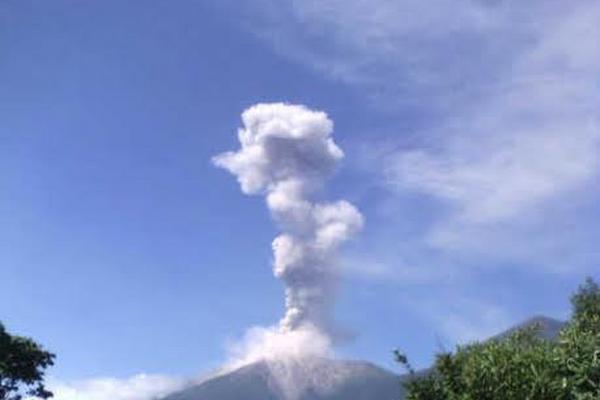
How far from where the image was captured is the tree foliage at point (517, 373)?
4619 centimetres

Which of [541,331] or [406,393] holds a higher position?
[541,331]

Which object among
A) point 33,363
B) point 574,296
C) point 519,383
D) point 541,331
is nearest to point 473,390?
point 519,383

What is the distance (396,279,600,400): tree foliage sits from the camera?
152ft

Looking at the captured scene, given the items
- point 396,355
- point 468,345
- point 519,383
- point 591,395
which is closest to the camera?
point 591,395

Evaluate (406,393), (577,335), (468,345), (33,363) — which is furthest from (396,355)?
(33,363)

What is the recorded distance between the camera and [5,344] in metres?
68.8

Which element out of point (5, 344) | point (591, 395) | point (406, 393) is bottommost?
point (591, 395)

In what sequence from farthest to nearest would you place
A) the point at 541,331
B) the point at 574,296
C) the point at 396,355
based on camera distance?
the point at 574,296, the point at 541,331, the point at 396,355

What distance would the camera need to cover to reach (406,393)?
5419cm

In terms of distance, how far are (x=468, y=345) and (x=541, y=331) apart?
19.9 metres

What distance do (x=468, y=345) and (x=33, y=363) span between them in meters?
34.7

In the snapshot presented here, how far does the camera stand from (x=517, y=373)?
158ft

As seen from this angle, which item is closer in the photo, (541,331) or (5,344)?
(5,344)

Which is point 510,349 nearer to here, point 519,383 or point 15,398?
point 519,383
